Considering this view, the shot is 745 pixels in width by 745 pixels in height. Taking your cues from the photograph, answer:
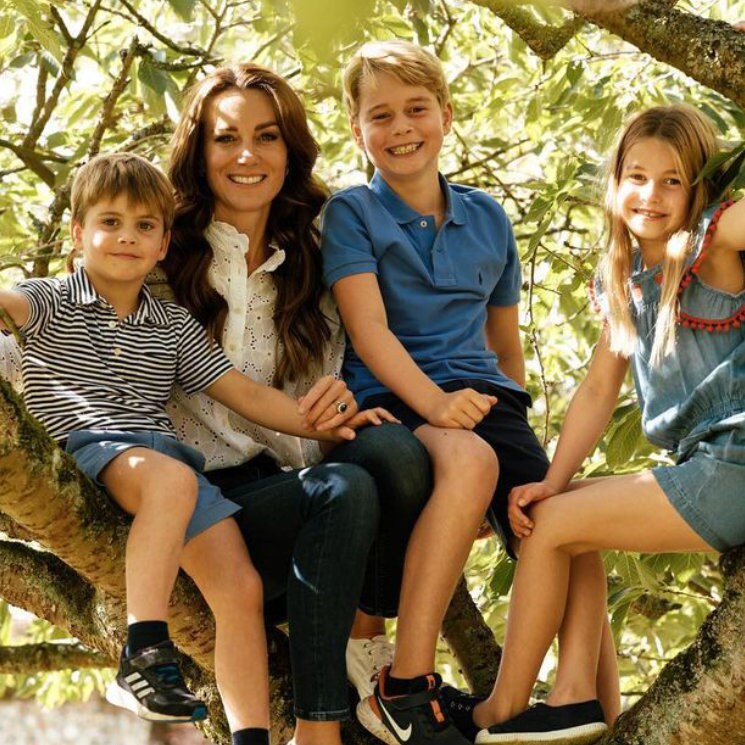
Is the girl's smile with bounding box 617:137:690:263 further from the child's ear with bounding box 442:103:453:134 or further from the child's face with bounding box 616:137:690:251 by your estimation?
the child's ear with bounding box 442:103:453:134

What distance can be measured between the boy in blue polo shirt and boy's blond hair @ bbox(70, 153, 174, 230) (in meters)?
0.38

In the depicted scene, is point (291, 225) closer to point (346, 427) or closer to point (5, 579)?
point (346, 427)

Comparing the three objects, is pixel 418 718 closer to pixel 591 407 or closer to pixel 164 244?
pixel 591 407

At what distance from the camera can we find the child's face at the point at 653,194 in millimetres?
2484

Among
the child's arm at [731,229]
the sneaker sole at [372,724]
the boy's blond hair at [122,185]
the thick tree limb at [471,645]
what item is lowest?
the thick tree limb at [471,645]

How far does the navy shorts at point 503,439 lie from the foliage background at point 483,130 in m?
0.45

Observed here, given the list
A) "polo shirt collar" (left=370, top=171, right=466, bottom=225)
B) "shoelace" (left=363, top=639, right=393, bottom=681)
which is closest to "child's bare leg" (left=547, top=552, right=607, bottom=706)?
"shoelace" (left=363, top=639, right=393, bottom=681)

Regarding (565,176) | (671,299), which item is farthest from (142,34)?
Result: (671,299)

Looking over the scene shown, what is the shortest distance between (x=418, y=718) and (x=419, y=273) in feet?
3.24

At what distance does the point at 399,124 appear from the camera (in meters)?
2.91

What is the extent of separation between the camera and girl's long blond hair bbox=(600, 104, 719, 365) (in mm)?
2404

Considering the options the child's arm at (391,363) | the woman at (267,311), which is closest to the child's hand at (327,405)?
the woman at (267,311)

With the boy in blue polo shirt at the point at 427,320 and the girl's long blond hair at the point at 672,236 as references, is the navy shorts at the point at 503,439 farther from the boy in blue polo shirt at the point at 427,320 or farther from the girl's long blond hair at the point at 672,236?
the girl's long blond hair at the point at 672,236

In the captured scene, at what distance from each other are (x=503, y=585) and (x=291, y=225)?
99cm
